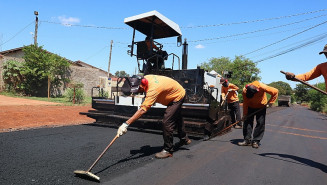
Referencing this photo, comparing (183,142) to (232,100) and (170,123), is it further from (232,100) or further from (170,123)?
(232,100)

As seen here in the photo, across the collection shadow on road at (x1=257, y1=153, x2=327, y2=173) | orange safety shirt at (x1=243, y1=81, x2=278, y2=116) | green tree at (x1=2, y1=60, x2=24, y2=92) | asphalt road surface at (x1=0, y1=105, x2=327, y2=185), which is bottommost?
shadow on road at (x1=257, y1=153, x2=327, y2=173)

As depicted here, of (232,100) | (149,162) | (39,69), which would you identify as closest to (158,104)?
(149,162)

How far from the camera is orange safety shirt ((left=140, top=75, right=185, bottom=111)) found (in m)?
2.75

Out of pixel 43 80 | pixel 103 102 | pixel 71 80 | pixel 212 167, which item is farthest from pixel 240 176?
pixel 71 80

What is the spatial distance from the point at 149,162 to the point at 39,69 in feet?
46.2

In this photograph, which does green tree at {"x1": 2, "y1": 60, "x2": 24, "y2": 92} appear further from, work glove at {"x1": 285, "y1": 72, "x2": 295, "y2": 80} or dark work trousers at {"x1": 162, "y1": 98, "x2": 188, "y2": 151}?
work glove at {"x1": 285, "y1": 72, "x2": 295, "y2": 80}

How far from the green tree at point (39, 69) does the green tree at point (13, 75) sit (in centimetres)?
35

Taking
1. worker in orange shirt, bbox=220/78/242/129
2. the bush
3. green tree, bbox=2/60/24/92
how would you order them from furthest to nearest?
green tree, bbox=2/60/24/92 → the bush → worker in orange shirt, bbox=220/78/242/129

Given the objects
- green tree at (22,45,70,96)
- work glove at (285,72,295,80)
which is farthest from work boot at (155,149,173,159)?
green tree at (22,45,70,96)

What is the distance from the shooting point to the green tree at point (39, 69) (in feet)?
44.5

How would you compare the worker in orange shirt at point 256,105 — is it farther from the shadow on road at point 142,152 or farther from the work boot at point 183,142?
the shadow on road at point 142,152

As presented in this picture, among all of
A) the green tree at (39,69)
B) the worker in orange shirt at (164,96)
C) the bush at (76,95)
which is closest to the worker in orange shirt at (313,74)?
the worker in orange shirt at (164,96)

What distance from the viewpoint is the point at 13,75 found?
1317 cm

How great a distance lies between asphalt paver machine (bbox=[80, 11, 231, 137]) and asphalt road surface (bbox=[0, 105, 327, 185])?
0.48 meters
